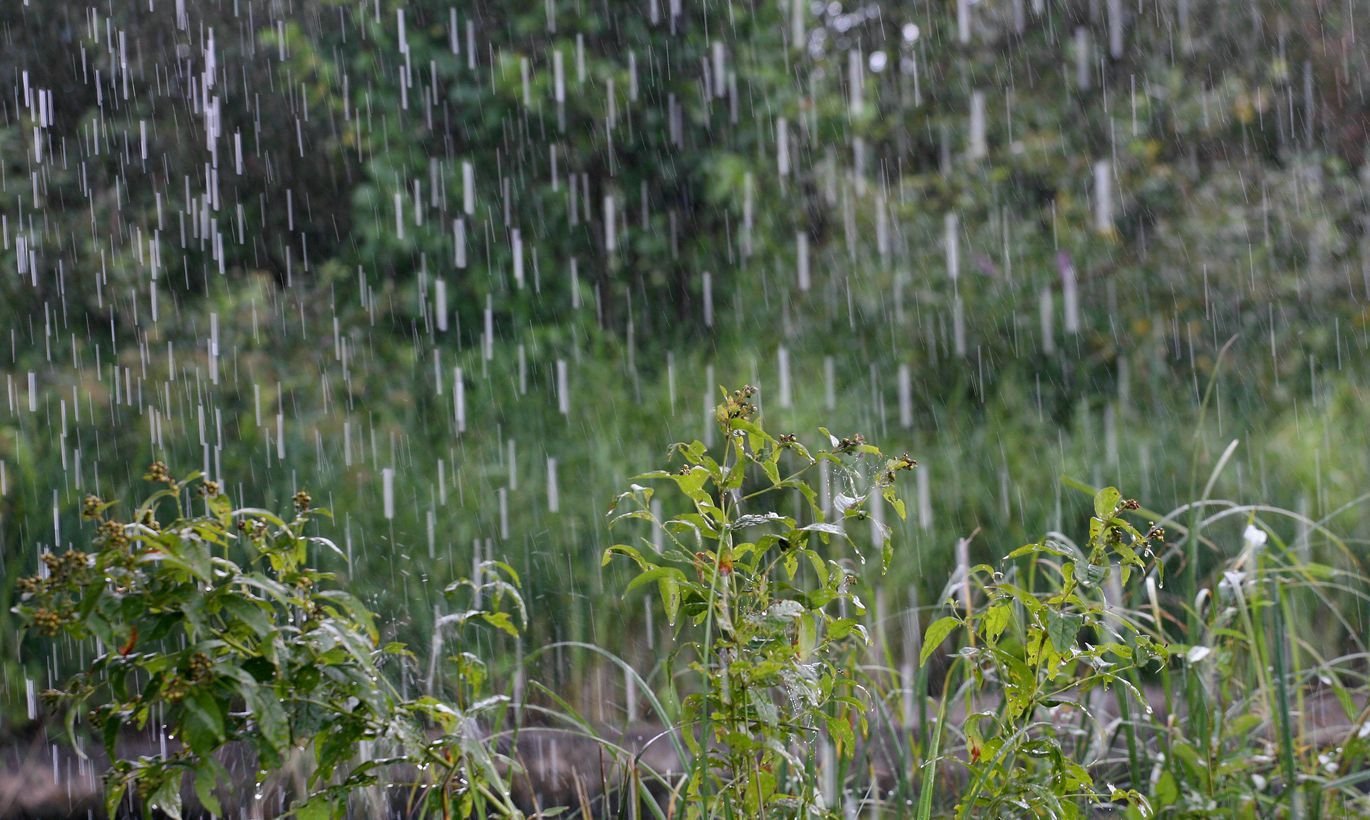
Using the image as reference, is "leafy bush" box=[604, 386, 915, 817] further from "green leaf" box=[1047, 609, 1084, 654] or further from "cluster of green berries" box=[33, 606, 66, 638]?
"cluster of green berries" box=[33, 606, 66, 638]

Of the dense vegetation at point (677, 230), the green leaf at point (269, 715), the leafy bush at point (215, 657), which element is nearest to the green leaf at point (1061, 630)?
the leafy bush at point (215, 657)

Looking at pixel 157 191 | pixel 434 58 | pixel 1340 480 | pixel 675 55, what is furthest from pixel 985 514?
pixel 157 191

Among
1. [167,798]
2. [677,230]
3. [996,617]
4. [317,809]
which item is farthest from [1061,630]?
[677,230]

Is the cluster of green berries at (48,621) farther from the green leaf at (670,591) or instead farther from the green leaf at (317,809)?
the green leaf at (670,591)

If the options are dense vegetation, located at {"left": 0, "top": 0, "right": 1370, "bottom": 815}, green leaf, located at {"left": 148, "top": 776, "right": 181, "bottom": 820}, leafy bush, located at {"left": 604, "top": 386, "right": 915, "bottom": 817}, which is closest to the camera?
green leaf, located at {"left": 148, "top": 776, "right": 181, "bottom": 820}

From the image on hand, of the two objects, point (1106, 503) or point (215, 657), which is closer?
point (215, 657)

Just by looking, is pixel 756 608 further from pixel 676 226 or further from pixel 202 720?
pixel 676 226

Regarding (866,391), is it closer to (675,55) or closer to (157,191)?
(675,55)

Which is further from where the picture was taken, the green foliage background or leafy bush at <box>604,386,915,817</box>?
the green foliage background

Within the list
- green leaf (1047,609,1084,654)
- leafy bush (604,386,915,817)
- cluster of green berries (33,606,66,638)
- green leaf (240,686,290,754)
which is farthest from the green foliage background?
cluster of green berries (33,606,66,638)

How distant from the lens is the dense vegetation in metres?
4.37

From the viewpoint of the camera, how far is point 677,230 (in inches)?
205

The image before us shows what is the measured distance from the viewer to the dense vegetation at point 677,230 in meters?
4.37

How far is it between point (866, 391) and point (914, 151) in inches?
64.2
